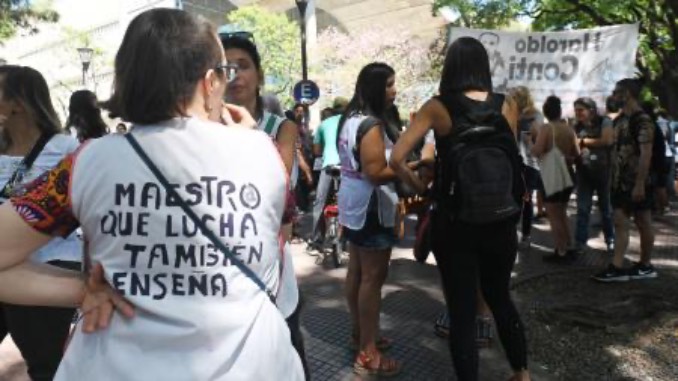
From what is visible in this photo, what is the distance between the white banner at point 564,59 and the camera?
6.88 meters

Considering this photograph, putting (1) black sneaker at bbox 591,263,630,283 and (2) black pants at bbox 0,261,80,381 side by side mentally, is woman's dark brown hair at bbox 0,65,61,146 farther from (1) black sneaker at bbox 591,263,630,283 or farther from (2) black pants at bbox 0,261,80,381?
(1) black sneaker at bbox 591,263,630,283

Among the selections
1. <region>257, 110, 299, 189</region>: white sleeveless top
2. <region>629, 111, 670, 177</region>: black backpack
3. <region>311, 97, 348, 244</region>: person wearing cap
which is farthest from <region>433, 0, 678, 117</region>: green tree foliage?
<region>257, 110, 299, 189</region>: white sleeveless top

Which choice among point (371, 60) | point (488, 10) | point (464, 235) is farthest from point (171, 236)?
point (371, 60)

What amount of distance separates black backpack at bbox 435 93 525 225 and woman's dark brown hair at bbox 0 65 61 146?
185cm

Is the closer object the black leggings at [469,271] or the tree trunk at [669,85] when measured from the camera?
the black leggings at [469,271]

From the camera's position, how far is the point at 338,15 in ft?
227

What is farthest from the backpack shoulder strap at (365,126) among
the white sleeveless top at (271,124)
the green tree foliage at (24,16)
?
the green tree foliage at (24,16)

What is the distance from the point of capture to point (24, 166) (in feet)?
8.66

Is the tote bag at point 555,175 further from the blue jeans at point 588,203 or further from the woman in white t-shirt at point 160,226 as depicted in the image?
the woman in white t-shirt at point 160,226

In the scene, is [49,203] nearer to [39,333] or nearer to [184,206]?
[184,206]

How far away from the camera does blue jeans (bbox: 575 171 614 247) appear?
21.2ft

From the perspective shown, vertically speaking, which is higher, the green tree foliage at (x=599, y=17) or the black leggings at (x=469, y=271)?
the green tree foliage at (x=599, y=17)

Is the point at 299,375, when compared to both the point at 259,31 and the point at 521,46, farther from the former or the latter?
the point at 259,31

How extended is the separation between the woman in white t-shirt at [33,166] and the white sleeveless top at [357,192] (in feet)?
4.82
